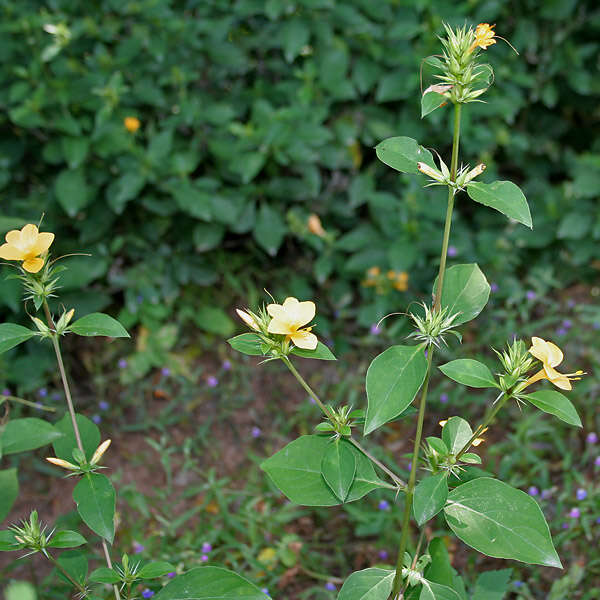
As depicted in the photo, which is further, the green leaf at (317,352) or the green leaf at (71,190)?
the green leaf at (71,190)

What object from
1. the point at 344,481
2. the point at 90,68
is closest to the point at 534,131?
the point at 90,68

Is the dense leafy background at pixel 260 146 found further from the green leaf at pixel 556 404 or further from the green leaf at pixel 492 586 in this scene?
the green leaf at pixel 556 404

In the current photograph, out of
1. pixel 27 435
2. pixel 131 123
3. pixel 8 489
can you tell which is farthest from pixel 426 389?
pixel 131 123

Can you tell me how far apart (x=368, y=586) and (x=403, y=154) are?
746mm

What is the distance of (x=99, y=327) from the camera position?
45.6 inches

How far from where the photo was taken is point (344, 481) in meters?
1.09

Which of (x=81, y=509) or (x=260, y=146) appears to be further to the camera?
(x=260, y=146)

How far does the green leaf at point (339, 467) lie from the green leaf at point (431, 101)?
58 centimetres

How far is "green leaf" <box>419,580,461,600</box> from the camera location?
1.09 metres

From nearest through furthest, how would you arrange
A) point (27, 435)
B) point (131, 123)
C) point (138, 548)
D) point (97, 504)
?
point (97, 504) < point (27, 435) < point (138, 548) < point (131, 123)

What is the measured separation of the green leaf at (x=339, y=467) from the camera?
108 centimetres

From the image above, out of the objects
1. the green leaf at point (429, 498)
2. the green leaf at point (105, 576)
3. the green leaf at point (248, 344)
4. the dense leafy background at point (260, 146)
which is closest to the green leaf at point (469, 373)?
the green leaf at point (429, 498)

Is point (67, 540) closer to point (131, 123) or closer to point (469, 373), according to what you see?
point (469, 373)

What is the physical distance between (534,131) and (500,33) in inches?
20.2
